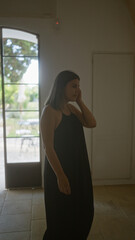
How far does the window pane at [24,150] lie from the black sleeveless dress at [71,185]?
2.07 meters

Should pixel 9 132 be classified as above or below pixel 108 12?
below

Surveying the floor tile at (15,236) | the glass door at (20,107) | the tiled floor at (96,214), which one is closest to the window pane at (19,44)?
the glass door at (20,107)

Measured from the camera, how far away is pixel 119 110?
11.8 feet

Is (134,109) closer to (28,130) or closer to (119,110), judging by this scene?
(119,110)

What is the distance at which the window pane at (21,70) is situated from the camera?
11.3 feet

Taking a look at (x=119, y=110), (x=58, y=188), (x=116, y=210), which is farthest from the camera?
(x=119, y=110)

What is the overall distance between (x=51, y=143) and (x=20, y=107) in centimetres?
224

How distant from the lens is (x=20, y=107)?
3586mm

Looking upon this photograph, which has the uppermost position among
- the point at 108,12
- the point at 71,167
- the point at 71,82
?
the point at 108,12

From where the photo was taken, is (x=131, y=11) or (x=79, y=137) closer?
(x=79, y=137)

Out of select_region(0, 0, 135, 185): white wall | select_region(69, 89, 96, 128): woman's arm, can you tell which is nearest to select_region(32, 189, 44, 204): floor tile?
select_region(0, 0, 135, 185): white wall

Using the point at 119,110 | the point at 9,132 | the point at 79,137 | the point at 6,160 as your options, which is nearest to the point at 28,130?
the point at 9,132

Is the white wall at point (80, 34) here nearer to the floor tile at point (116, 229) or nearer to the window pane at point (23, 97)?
the window pane at point (23, 97)

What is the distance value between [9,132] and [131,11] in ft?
8.92
